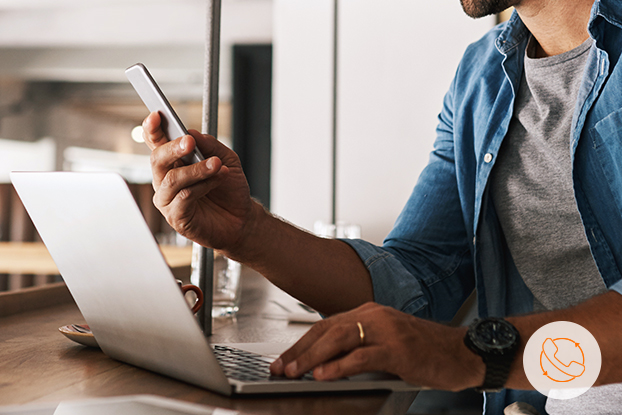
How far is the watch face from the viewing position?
497 mm

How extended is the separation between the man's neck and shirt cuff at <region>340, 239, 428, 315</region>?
0.49m

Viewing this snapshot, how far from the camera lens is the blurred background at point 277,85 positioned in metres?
1.76

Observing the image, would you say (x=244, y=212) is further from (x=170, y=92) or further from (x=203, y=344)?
(x=170, y=92)

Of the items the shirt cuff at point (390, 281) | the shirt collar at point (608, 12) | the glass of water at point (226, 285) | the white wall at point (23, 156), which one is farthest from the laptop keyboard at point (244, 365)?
the white wall at point (23, 156)

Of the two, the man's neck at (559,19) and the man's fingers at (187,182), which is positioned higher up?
the man's neck at (559,19)

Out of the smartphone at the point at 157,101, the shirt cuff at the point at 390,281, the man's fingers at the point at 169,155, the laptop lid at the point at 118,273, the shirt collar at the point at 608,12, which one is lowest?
the shirt cuff at the point at 390,281

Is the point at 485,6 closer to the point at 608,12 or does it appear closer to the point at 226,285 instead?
the point at 608,12

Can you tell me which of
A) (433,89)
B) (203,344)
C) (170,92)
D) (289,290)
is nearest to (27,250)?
(433,89)

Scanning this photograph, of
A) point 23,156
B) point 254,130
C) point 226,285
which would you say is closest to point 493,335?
point 226,285

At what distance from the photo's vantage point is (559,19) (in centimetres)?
92

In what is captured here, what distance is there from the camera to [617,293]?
0.55 m

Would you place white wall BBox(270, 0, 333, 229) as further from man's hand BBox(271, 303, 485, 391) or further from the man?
man's hand BBox(271, 303, 485, 391)

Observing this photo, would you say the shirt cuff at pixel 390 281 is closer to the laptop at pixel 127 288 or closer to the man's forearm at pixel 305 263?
the man's forearm at pixel 305 263

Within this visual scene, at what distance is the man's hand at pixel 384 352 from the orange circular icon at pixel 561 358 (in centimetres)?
7
